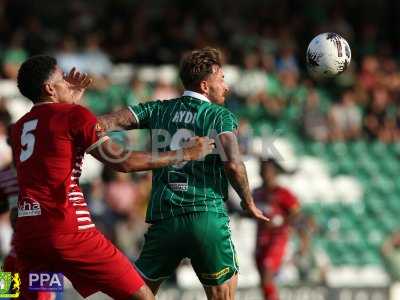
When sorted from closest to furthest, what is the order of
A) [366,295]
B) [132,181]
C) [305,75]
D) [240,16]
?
[366,295] → [132,181] → [305,75] → [240,16]

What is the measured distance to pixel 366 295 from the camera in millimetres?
12953

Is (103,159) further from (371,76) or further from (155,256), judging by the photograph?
(371,76)

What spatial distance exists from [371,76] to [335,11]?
8.25 feet

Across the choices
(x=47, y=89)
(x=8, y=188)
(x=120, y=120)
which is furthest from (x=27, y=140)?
(x=8, y=188)

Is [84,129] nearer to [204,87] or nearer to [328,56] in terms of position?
[204,87]

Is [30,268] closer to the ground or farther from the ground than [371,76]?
closer to the ground

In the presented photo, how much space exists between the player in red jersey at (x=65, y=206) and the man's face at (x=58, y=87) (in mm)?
189

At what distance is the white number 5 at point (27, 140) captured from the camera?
21.2 ft

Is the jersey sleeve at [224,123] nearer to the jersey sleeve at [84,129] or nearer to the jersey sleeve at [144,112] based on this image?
the jersey sleeve at [144,112]

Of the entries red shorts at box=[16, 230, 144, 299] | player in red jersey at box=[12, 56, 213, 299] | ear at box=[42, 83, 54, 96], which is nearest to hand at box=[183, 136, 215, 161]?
player in red jersey at box=[12, 56, 213, 299]

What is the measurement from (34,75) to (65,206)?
96cm

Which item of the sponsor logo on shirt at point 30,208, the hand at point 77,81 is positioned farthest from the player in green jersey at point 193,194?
the sponsor logo on shirt at point 30,208

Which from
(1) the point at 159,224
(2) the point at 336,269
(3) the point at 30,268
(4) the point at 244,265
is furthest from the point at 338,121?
(3) the point at 30,268

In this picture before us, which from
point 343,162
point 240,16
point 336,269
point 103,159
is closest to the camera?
point 103,159
